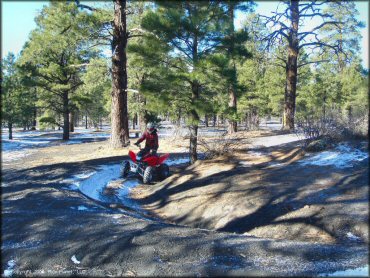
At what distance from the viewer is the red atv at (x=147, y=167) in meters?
10.1

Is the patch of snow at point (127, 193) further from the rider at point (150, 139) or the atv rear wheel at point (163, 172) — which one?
the rider at point (150, 139)

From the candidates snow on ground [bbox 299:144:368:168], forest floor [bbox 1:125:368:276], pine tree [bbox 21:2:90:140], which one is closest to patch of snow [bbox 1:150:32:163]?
pine tree [bbox 21:2:90:140]

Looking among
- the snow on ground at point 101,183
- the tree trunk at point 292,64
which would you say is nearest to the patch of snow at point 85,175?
the snow on ground at point 101,183

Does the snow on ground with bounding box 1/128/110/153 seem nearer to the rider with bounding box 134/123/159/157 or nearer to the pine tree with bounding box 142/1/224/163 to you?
the rider with bounding box 134/123/159/157

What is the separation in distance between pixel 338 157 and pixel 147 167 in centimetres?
519

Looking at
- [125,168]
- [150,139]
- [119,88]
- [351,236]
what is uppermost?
[119,88]

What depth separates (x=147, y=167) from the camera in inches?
396

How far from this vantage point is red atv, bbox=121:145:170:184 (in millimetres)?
10078

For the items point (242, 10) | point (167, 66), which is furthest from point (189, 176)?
point (242, 10)

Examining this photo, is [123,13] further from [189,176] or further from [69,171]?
[189,176]

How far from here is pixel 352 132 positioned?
30.0 feet

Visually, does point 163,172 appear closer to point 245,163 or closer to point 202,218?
point 245,163

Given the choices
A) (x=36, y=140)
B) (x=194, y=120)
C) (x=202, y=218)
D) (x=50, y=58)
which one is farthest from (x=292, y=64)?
(x=36, y=140)

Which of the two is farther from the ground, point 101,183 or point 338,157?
point 338,157
